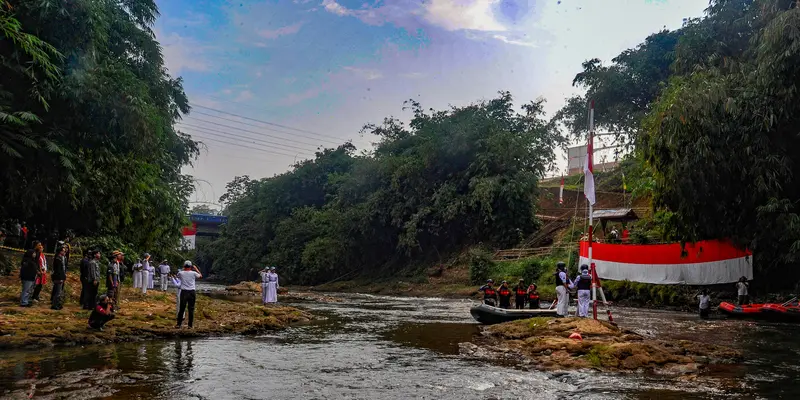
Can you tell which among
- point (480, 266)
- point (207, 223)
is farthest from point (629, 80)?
point (207, 223)

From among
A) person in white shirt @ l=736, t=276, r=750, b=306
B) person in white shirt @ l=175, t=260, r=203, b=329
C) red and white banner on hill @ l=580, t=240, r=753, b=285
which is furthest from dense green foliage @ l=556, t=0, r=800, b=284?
person in white shirt @ l=175, t=260, r=203, b=329

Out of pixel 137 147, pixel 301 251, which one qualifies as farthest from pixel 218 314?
pixel 301 251

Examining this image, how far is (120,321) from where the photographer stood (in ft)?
55.1

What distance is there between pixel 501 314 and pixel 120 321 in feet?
36.2

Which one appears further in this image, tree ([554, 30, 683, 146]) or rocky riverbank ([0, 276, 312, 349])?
tree ([554, 30, 683, 146])

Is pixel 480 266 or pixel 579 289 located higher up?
pixel 480 266

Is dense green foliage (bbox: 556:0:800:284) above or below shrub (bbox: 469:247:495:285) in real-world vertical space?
above

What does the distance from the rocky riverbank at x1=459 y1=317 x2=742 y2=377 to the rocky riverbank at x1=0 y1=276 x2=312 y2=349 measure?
285 inches

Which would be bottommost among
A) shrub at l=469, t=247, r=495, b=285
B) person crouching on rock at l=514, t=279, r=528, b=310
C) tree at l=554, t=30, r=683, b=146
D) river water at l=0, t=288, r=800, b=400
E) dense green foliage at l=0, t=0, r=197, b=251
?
river water at l=0, t=288, r=800, b=400

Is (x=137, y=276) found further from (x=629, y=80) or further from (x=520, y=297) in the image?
(x=629, y=80)

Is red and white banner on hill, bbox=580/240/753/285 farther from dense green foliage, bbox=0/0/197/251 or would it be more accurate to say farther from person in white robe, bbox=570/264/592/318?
dense green foliage, bbox=0/0/197/251

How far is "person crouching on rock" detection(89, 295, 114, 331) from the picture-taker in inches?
606

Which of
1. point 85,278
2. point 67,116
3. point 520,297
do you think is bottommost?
point 520,297

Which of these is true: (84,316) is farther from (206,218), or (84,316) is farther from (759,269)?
(206,218)
